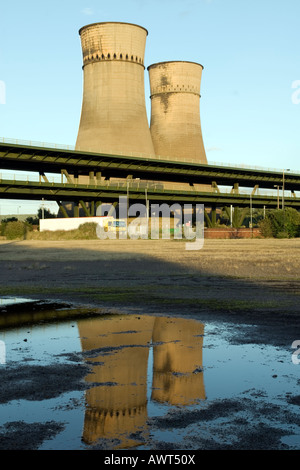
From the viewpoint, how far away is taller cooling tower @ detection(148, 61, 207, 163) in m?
79.5

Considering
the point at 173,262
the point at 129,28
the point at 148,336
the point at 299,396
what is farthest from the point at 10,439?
the point at 129,28

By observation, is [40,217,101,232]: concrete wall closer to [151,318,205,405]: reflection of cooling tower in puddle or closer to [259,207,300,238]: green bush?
[259,207,300,238]: green bush

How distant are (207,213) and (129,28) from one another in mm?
38707

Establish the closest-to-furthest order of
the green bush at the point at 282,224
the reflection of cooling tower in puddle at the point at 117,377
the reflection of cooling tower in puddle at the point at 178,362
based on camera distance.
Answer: the reflection of cooling tower in puddle at the point at 117,377, the reflection of cooling tower in puddle at the point at 178,362, the green bush at the point at 282,224

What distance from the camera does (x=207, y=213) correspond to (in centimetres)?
9656

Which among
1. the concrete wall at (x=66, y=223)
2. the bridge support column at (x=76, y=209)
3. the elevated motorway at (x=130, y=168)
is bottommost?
the concrete wall at (x=66, y=223)

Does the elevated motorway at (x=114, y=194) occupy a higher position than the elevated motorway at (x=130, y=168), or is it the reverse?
the elevated motorway at (x=130, y=168)

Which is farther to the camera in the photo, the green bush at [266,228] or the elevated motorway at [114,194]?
the elevated motorway at [114,194]

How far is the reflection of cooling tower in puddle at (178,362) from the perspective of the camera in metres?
5.39

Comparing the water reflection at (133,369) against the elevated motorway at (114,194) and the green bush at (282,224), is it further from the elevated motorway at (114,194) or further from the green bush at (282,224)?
the elevated motorway at (114,194)

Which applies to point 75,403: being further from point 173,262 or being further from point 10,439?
point 173,262

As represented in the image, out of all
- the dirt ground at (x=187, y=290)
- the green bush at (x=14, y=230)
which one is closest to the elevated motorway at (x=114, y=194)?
the green bush at (x=14, y=230)

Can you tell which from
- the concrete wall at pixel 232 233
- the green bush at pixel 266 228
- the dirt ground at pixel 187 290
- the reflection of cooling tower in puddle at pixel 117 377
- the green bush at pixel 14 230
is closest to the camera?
the reflection of cooling tower in puddle at pixel 117 377

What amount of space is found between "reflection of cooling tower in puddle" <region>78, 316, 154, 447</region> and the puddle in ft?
0.04
